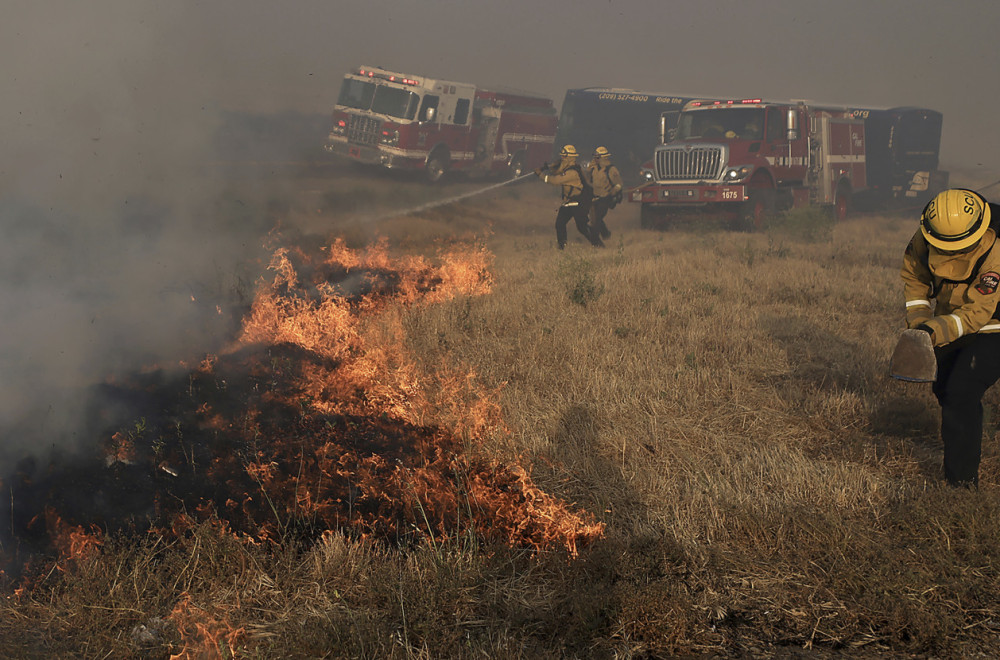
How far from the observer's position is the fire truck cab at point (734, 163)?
14.6 m

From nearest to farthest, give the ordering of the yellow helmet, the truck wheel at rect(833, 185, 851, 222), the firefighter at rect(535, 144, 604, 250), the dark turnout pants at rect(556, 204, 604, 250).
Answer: the yellow helmet
the firefighter at rect(535, 144, 604, 250)
the dark turnout pants at rect(556, 204, 604, 250)
the truck wheel at rect(833, 185, 851, 222)

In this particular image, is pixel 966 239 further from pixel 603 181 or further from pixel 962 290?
pixel 603 181

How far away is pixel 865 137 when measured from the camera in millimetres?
19719

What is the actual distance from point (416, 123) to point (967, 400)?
16.8m

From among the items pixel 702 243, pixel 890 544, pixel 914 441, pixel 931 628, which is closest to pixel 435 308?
pixel 914 441

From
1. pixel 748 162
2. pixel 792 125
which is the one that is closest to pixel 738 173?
pixel 748 162

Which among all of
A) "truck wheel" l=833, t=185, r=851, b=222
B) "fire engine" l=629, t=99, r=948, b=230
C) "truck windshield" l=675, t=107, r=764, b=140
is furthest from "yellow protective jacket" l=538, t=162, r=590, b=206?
"truck wheel" l=833, t=185, r=851, b=222

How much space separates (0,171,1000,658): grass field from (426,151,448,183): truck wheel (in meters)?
13.3

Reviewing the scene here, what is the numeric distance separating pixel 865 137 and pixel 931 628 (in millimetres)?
19783

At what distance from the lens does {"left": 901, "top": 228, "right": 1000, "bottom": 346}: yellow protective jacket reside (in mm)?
3820

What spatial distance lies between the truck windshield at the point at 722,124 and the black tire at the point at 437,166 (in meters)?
Answer: 7.15

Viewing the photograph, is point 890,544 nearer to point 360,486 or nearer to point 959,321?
point 959,321

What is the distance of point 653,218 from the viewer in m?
15.7

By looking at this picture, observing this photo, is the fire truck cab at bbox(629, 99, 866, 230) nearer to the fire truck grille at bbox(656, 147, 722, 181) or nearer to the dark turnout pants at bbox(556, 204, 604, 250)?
the fire truck grille at bbox(656, 147, 722, 181)
